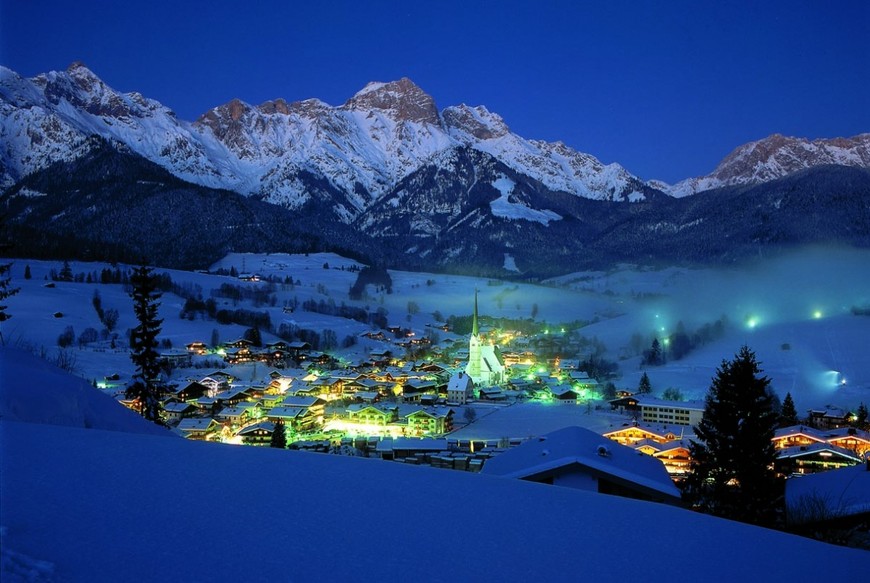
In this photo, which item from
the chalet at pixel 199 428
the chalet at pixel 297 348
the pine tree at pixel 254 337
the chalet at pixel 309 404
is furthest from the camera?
the pine tree at pixel 254 337

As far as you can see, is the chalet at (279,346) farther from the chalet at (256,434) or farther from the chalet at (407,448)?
the chalet at (407,448)

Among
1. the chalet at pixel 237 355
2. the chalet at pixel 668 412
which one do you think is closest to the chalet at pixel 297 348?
the chalet at pixel 237 355

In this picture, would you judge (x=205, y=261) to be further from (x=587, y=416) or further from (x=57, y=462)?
(x=57, y=462)

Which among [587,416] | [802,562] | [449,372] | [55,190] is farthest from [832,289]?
[55,190]

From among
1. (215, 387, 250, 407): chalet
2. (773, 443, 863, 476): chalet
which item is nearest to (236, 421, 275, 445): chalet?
(215, 387, 250, 407): chalet

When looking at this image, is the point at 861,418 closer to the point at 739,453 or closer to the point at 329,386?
the point at 739,453
